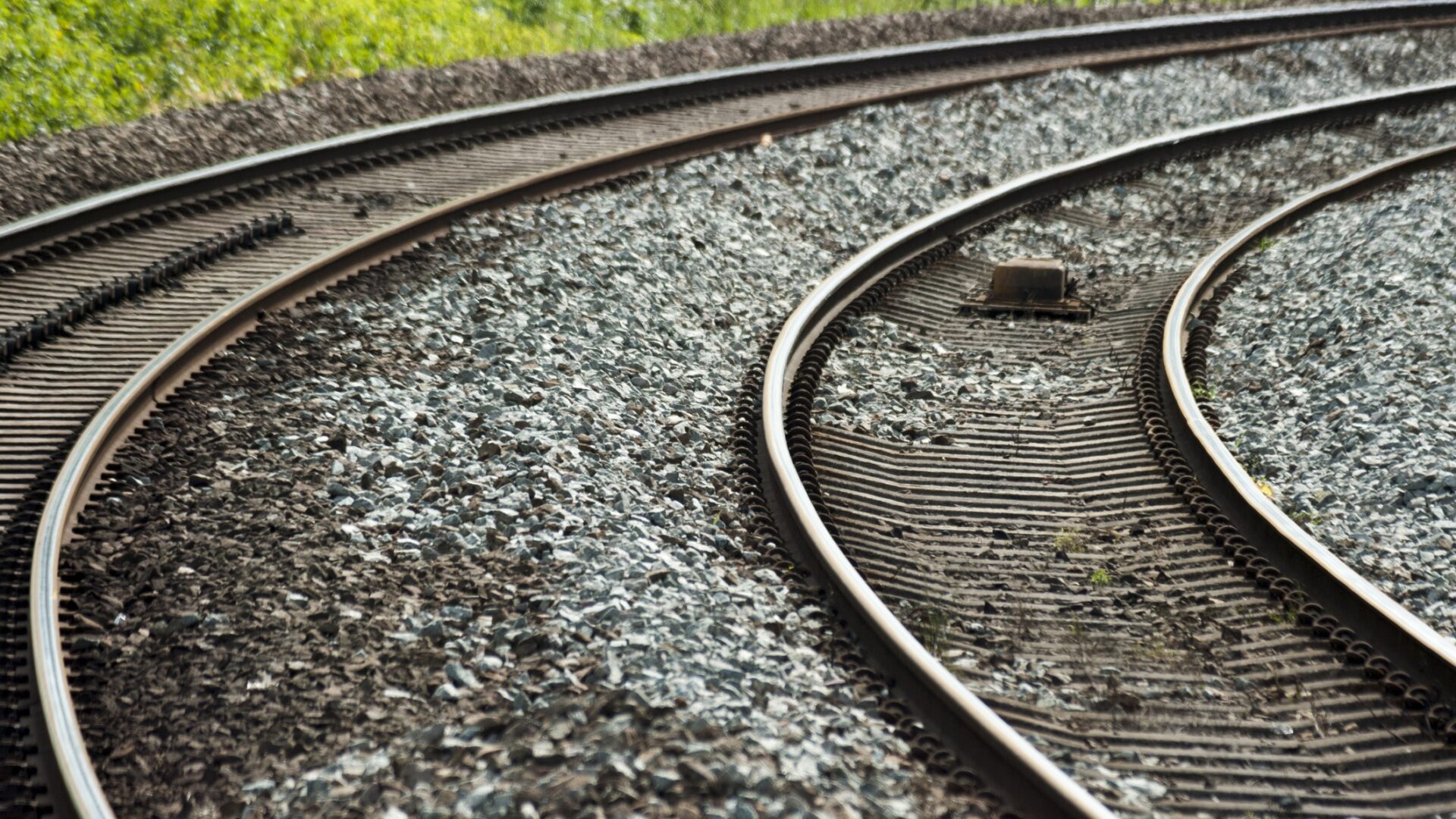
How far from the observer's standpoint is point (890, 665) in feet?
15.3

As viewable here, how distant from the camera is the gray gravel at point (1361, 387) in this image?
6.01 metres

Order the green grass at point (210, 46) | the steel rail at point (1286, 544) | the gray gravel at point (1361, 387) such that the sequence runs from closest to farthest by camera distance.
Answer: the steel rail at point (1286, 544) → the gray gravel at point (1361, 387) → the green grass at point (210, 46)

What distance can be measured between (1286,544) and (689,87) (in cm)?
923

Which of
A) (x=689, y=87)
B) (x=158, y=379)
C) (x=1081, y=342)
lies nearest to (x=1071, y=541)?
(x=1081, y=342)

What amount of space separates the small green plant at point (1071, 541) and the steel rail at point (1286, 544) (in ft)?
2.39

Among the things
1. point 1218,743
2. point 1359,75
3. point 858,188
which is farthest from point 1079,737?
point 1359,75

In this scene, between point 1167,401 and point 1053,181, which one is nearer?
point 1167,401

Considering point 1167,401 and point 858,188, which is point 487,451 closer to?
point 1167,401

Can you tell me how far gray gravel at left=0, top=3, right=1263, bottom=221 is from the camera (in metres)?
9.79

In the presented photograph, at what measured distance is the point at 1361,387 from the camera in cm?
735

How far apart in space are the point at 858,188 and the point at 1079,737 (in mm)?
7434

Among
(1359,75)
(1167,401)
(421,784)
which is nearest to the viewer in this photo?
(421,784)

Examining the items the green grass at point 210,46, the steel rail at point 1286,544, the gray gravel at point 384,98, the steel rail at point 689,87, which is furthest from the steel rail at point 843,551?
the green grass at point 210,46

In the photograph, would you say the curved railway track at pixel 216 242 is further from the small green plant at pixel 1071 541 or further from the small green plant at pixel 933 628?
the small green plant at pixel 1071 541
